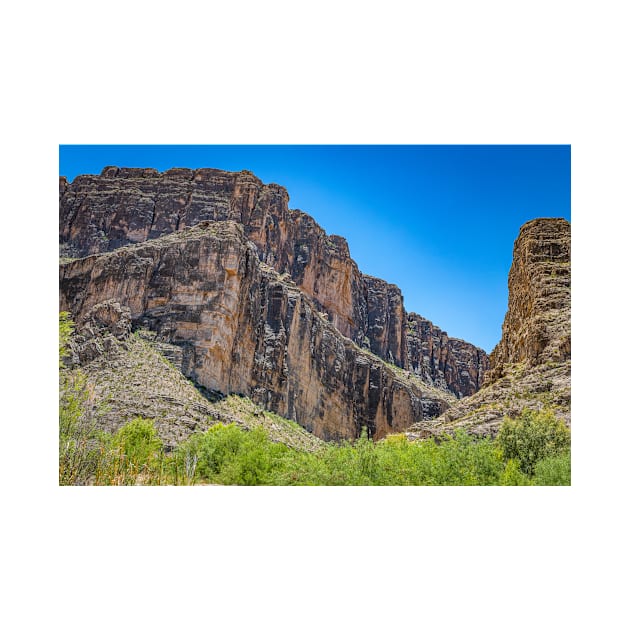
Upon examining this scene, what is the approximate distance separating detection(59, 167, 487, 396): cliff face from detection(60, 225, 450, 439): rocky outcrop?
41.6ft

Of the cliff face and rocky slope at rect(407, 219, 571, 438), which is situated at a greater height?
the cliff face

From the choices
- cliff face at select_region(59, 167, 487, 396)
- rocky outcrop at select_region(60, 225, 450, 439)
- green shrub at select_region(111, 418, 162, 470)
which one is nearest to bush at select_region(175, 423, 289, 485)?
green shrub at select_region(111, 418, 162, 470)

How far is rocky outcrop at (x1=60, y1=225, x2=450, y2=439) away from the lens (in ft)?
186

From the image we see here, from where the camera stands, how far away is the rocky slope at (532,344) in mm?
35219

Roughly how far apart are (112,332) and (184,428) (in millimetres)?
15333

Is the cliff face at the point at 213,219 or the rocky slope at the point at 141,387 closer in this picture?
the rocky slope at the point at 141,387

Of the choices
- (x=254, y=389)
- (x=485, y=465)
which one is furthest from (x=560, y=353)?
(x=254, y=389)

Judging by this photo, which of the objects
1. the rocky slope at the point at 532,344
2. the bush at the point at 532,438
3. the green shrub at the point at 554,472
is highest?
the rocky slope at the point at 532,344

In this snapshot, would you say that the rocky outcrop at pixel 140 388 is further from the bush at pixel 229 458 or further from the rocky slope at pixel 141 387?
the bush at pixel 229 458

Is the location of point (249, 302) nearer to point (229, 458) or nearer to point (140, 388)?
point (140, 388)

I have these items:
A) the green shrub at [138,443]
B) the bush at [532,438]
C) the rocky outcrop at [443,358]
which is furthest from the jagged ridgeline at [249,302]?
the bush at [532,438]

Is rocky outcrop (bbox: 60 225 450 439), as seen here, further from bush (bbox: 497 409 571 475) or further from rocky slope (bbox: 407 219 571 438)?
bush (bbox: 497 409 571 475)

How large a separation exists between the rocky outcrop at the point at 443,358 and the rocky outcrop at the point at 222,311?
163ft

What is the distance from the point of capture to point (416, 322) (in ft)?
454
